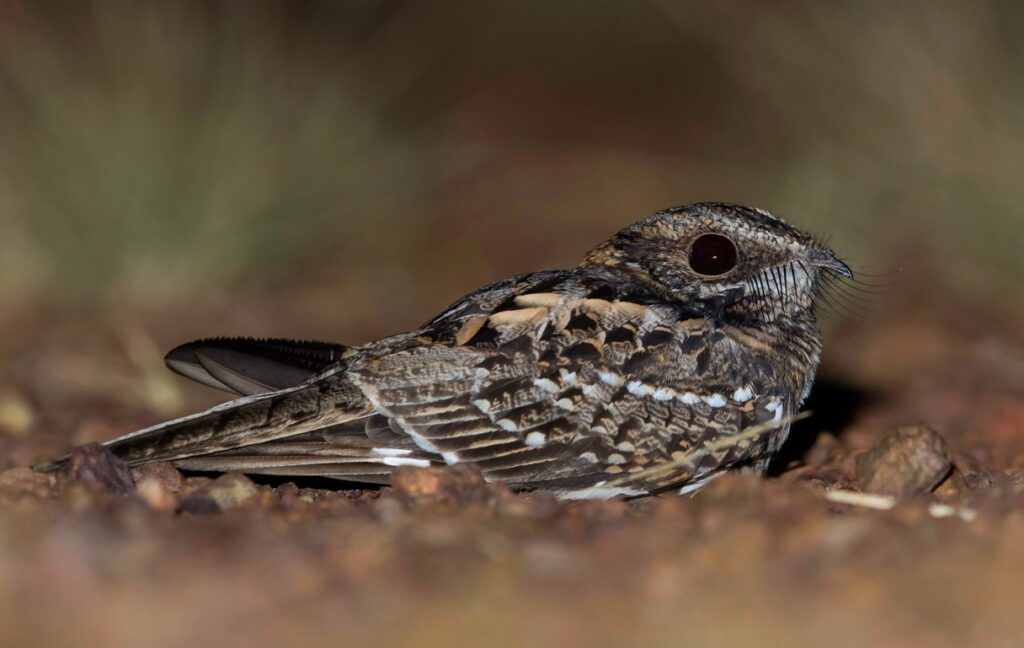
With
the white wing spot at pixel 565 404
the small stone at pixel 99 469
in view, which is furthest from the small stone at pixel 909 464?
the small stone at pixel 99 469

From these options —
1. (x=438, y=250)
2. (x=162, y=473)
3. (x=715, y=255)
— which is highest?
(x=438, y=250)

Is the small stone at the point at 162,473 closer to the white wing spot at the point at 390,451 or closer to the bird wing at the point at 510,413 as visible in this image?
the bird wing at the point at 510,413

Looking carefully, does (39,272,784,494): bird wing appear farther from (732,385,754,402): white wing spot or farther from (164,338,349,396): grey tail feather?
(164,338,349,396): grey tail feather

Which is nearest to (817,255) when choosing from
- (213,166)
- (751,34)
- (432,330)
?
(432,330)

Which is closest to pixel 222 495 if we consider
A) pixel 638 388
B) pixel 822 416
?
pixel 638 388

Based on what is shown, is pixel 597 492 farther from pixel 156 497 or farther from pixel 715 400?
pixel 156 497

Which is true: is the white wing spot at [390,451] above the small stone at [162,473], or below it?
below
